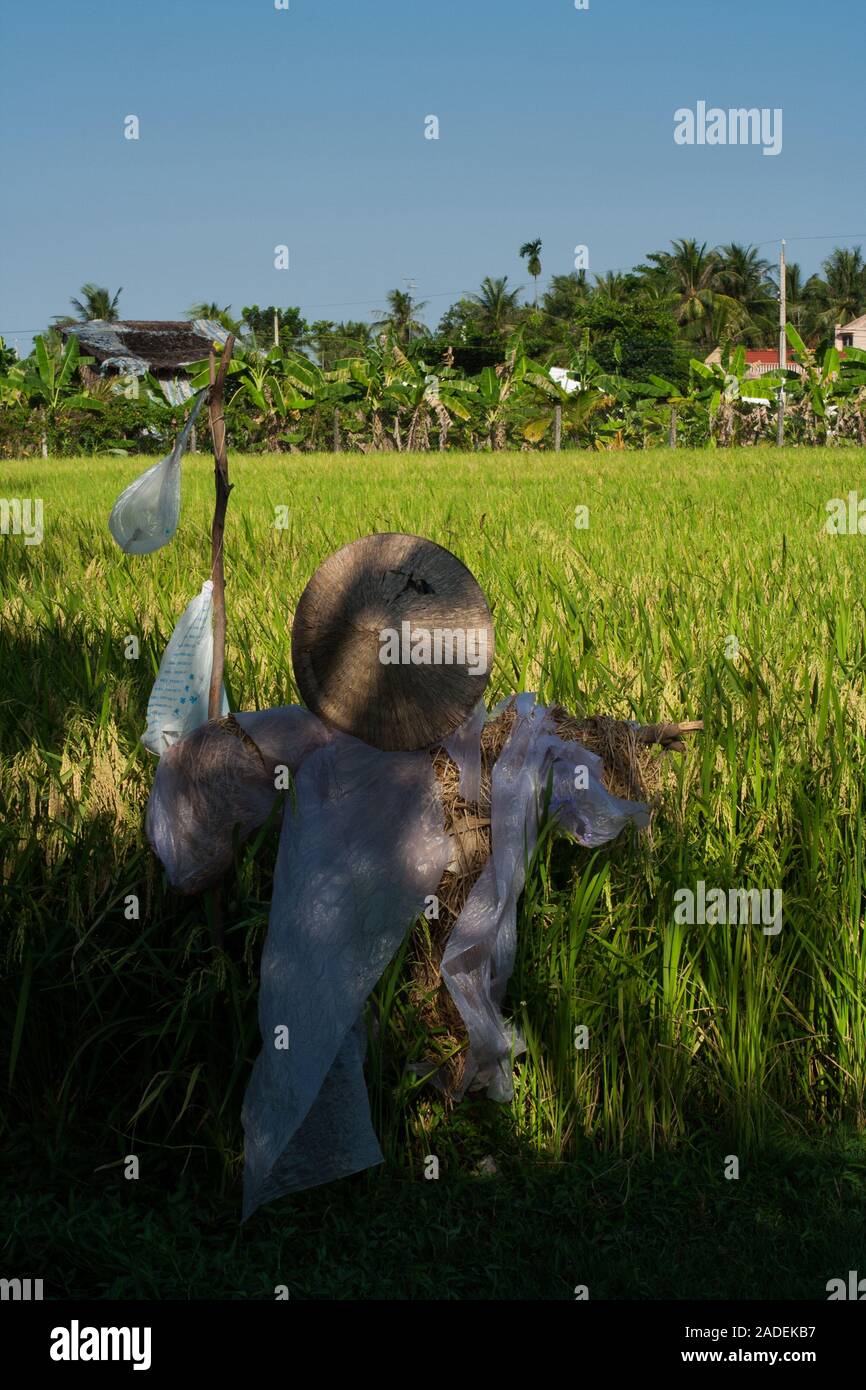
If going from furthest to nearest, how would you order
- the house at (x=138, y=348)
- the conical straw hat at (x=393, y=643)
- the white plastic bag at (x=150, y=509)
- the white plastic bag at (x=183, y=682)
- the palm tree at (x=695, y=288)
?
the palm tree at (x=695, y=288)
the house at (x=138, y=348)
the white plastic bag at (x=183, y=682)
the conical straw hat at (x=393, y=643)
the white plastic bag at (x=150, y=509)

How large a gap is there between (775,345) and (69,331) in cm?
3009

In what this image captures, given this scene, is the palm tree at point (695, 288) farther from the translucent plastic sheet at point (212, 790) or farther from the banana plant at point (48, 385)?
the translucent plastic sheet at point (212, 790)

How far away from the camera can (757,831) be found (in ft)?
9.48

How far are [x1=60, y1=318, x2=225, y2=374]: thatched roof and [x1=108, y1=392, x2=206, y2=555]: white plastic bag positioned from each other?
3240 cm

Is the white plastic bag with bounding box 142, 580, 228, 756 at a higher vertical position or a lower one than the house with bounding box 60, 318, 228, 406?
lower

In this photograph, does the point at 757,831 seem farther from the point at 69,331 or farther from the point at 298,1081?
the point at 69,331

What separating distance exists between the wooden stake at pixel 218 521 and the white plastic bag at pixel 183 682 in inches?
1.2

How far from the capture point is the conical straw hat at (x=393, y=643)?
250 centimetres

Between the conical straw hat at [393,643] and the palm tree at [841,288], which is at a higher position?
the palm tree at [841,288]

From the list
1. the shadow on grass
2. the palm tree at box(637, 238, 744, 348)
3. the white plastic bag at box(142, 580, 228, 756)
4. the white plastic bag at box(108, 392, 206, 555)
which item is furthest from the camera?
the palm tree at box(637, 238, 744, 348)

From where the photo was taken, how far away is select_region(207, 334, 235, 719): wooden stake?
2.51 m

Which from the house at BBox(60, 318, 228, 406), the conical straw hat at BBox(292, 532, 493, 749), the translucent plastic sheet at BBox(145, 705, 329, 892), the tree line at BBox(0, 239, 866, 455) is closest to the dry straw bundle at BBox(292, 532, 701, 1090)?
the conical straw hat at BBox(292, 532, 493, 749)

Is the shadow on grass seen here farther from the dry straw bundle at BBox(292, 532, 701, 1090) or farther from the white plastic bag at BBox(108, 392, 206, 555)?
the white plastic bag at BBox(108, 392, 206, 555)

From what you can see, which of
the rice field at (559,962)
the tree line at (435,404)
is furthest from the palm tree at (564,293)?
the rice field at (559,962)
